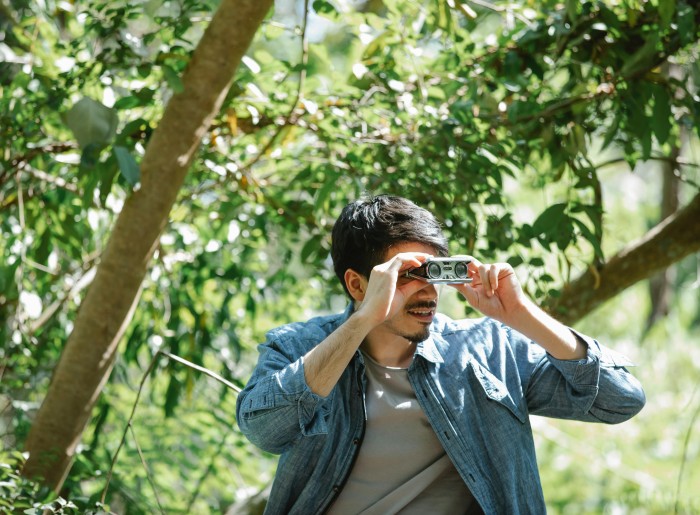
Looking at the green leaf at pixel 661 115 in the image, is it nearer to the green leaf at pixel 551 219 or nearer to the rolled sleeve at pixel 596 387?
the green leaf at pixel 551 219

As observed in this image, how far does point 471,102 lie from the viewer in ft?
8.02

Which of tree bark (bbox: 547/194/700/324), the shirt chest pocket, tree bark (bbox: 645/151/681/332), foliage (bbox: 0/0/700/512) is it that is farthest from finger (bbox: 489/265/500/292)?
tree bark (bbox: 645/151/681/332)

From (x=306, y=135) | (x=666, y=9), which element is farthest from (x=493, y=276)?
(x=306, y=135)

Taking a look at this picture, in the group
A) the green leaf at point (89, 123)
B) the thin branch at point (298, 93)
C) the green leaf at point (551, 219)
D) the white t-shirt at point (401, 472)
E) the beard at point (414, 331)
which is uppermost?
the thin branch at point (298, 93)

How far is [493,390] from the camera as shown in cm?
187

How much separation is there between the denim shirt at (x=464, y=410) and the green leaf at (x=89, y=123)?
0.63 m

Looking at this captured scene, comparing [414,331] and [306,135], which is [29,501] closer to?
[414,331]

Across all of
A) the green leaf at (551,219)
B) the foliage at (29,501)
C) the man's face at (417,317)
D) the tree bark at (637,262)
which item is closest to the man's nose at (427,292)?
the man's face at (417,317)

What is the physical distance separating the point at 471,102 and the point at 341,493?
1.09 m

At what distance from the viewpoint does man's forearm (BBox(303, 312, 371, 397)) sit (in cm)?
168

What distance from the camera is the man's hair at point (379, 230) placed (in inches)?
76.5

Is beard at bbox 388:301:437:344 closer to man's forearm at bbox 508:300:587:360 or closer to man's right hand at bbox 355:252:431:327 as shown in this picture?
man's right hand at bbox 355:252:431:327

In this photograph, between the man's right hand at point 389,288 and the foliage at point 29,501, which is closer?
the man's right hand at point 389,288

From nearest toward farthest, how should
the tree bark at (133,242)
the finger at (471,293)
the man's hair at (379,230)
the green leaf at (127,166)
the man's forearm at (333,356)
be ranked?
the man's forearm at (333,356) < the finger at (471,293) < the man's hair at (379,230) < the green leaf at (127,166) < the tree bark at (133,242)
